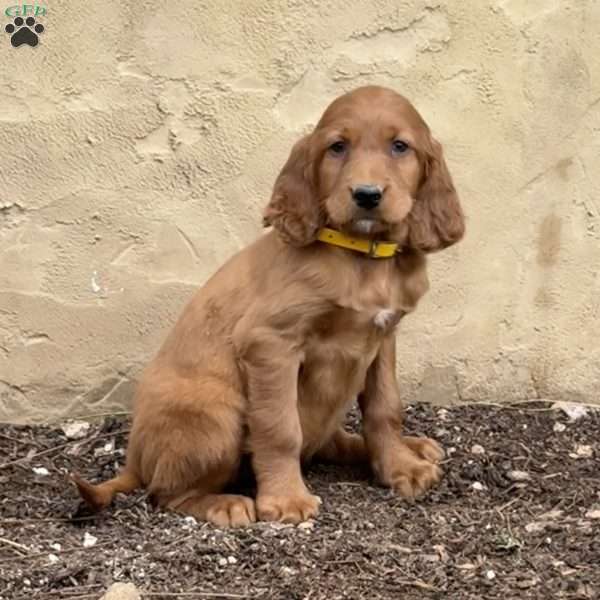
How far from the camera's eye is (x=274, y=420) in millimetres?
4430

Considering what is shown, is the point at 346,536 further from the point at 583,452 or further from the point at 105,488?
the point at 583,452

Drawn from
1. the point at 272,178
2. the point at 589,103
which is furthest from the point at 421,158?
the point at 589,103

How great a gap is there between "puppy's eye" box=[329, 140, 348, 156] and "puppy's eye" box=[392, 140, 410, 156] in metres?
0.17

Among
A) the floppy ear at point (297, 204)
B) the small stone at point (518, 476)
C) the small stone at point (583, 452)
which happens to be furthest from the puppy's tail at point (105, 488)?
the small stone at point (583, 452)

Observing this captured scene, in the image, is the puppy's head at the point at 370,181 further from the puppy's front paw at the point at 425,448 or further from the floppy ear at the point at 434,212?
the puppy's front paw at the point at 425,448

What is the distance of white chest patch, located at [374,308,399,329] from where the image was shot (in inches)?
175

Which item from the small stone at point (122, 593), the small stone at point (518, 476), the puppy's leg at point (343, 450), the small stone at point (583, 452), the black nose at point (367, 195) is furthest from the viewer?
the small stone at point (583, 452)

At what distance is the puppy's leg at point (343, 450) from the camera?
5148mm

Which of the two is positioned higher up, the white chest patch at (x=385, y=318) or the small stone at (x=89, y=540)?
the white chest patch at (x=385, y=318)

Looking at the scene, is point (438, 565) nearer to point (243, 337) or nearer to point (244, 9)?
point (243, 337)

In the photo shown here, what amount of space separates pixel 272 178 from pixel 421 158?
118 cm

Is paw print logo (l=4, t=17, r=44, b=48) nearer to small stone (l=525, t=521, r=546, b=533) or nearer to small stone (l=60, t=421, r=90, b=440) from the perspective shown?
small stone (l=60, t=421, r=90, b=440)

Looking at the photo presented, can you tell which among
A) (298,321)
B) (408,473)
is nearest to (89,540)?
(298,321)

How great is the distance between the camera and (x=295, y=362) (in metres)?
4.45
